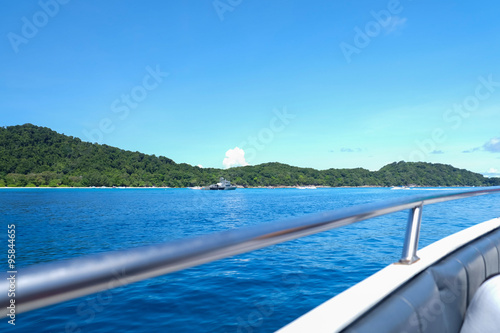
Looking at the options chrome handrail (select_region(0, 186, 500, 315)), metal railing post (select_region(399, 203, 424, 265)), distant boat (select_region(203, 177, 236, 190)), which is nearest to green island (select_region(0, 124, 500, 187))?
distant boat (select_region(203, 177, 236, 190))

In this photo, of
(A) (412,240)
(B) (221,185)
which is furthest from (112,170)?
(A) (412,240)

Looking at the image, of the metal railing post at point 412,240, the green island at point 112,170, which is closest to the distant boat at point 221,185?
the green island at point 112,170

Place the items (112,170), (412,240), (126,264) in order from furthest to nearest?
1. (112,170)
2. (412,240)
3. (126,264)

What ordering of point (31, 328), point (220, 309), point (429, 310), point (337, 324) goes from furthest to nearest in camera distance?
point (220, 309) < point (31, 328) < point (429, 310) < point (337, 324)

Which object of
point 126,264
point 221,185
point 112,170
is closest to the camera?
point 126,264

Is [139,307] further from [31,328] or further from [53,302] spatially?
[53,302]

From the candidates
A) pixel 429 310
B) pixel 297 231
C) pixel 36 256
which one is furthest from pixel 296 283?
pixel 36 256

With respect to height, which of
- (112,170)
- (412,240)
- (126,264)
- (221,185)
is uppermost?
(112,170)

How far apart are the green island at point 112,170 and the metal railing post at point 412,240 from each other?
82655 mm

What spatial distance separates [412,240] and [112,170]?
391 feet

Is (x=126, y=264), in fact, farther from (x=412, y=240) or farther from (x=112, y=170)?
(x=112, y=170)

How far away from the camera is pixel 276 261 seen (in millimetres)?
11906

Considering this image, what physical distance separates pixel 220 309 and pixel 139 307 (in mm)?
1876

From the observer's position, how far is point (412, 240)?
1973 mm
